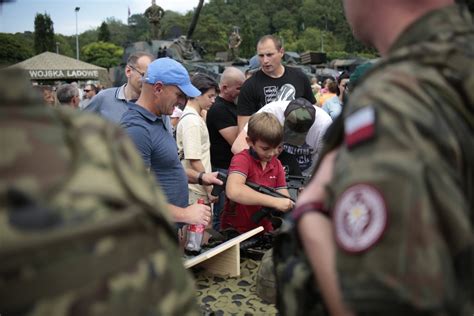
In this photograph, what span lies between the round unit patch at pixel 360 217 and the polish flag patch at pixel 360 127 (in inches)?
3.7

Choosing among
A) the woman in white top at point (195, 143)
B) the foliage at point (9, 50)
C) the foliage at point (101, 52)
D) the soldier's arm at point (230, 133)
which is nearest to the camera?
the foliage at point (9, 50)

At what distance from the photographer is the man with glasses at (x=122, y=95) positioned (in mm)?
4500

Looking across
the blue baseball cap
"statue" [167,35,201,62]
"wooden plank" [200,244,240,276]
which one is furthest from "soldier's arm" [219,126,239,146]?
"statue" [167,35,201,62]

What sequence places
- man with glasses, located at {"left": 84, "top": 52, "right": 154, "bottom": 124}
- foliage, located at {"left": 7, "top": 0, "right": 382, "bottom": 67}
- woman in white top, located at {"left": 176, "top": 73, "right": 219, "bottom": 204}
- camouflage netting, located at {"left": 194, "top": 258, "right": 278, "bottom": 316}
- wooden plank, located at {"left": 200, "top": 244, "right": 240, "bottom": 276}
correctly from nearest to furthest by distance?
camouflage netting, located at {"left": 194, "top": 258, "right": 278, "bottom": 316} → wooden plank, located at {"left": 200, "top": 244, "right": 240, "bottom": 276} → woman in white top, located at {"left": 176, "top": 73, "right": 219, "bottom": 204} → man with glasses, located at {"left": 84, "top": 52, "right": 154, "bottom": 124} → foliage, located at {"left": 7, "top": 0, "right": 382, "bottom": 67}

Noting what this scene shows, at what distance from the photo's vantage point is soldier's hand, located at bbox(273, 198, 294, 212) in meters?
2.99

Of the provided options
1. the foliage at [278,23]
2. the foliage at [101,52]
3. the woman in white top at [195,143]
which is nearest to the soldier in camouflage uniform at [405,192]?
the woman in white top at [195,143]

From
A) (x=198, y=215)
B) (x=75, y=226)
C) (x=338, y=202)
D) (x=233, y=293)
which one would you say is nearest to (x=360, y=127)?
(x=338, y=202)

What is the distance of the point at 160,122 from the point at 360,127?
2.25 m

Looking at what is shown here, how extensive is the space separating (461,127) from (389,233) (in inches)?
10.4

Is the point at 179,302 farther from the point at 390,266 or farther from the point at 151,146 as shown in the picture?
the point at 151,146

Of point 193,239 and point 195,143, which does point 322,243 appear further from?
point 195,143

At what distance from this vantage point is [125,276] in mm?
780

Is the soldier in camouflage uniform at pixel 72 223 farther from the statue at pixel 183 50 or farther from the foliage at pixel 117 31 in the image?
the foliage at pixel 117 31

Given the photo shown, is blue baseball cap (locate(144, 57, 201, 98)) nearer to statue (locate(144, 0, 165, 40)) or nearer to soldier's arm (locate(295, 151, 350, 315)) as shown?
soldier's arm (locate(295, 151, 350, 315))
